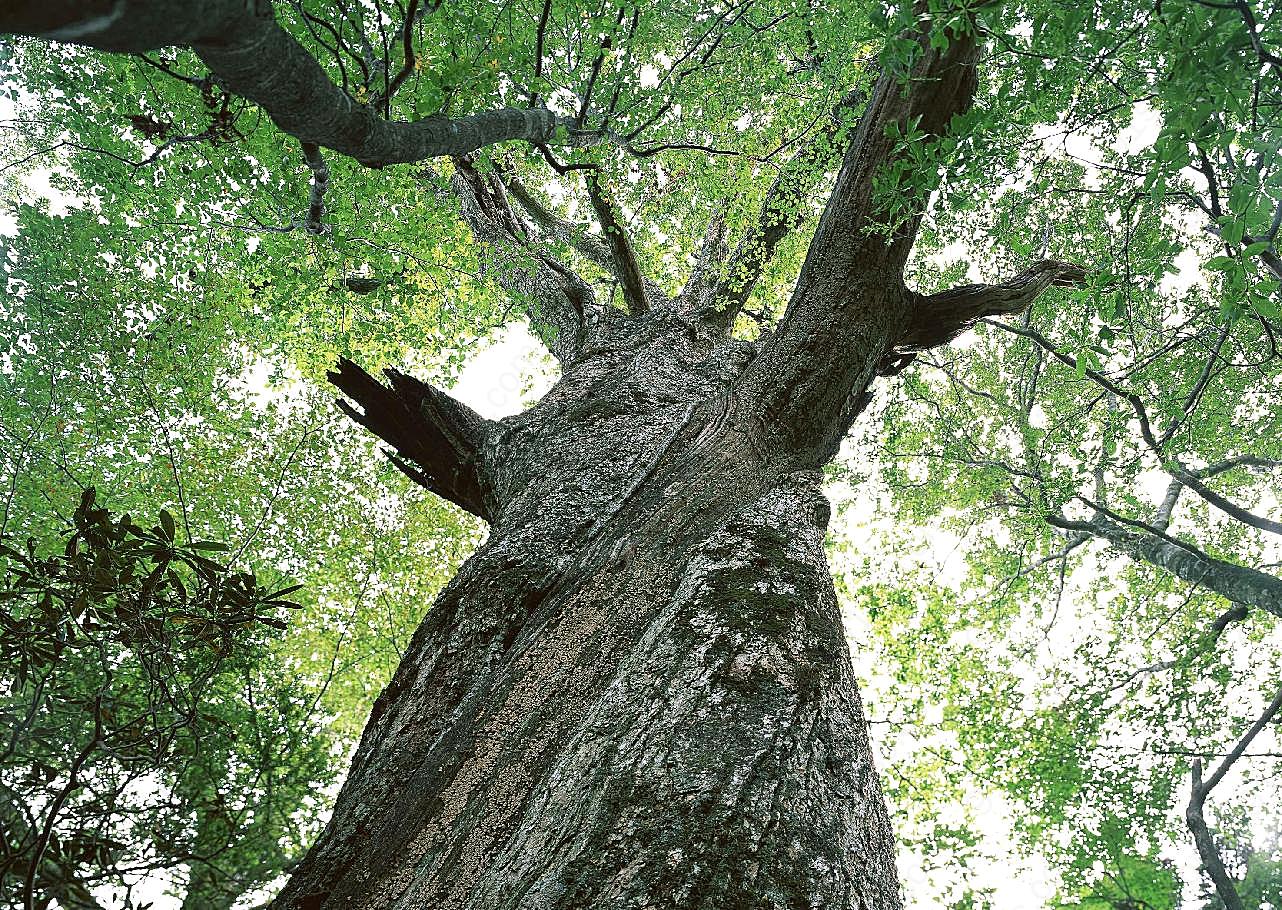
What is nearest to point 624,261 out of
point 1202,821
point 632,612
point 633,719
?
point 632,612

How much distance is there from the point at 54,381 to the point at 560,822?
9.85 m

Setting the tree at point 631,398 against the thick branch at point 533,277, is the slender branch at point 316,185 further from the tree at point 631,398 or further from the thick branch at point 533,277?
the thick branch at point 533,277

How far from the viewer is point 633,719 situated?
184cm

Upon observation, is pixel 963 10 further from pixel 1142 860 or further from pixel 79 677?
pixel 1142 860

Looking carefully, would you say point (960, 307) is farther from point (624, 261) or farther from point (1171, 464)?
point (1171, 464)

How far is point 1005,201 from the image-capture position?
6.47 meters

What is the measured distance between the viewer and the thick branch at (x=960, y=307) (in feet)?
14.0

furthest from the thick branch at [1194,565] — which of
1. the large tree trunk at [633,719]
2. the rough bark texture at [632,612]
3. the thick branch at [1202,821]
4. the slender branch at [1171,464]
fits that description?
the large tree trunk at [633,719]

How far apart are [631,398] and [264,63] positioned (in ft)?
9.92

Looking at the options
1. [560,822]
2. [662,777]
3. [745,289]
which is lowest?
[560,822]

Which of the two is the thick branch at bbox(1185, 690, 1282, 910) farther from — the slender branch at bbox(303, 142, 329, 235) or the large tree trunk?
the slender branch at bbox(303, 142, 329, 235)

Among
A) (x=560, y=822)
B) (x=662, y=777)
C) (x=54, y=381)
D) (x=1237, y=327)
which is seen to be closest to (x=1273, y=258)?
(x=662, y=777)

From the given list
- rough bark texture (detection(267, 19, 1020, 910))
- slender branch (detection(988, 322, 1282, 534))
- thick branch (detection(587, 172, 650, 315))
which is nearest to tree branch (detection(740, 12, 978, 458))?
rough bark texture (detection(267, 19, 1020, 910))

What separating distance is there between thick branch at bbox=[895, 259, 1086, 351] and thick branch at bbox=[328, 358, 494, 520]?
285 cm
